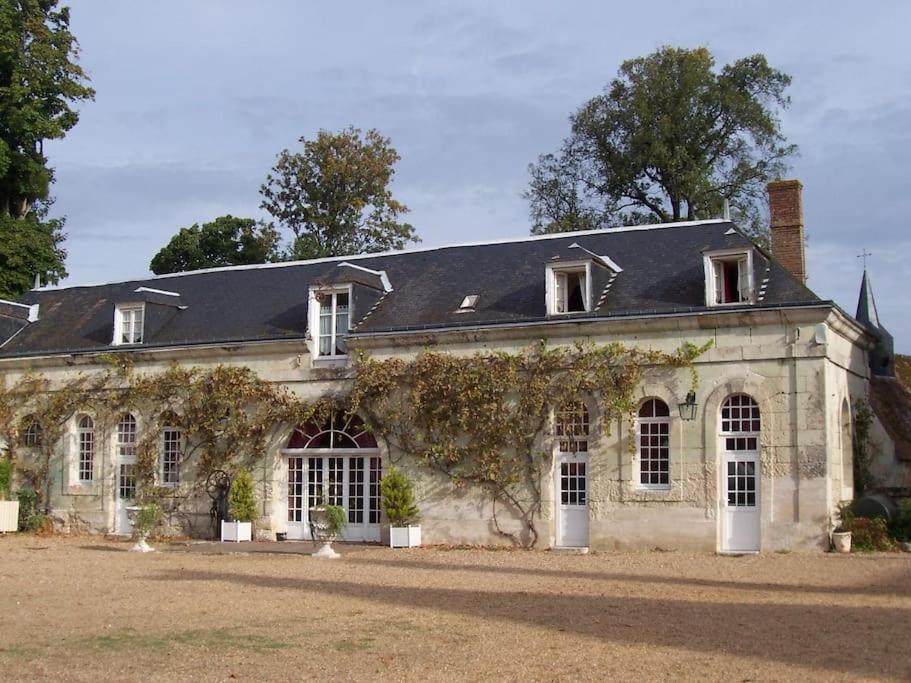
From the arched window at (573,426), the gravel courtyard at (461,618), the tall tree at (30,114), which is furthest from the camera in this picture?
the tall tree at (30,114)

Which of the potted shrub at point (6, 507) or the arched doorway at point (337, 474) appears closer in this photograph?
the arched doorway at point (337, 474)

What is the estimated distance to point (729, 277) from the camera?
63.9 ft

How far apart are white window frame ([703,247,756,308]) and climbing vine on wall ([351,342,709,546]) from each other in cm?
102

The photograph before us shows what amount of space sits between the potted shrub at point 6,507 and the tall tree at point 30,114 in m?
9.70

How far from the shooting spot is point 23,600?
1259cm

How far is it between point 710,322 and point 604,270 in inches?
101

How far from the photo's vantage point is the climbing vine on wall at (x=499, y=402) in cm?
1948

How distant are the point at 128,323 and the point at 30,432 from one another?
3.65 metres

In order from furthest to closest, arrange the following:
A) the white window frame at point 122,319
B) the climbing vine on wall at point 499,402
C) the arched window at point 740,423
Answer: the white window frame at point 122,319
the climbing vine on wall at point 499,402
the arched window at point 740,423

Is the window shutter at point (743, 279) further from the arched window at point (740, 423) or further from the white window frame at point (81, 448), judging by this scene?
the white window frame at point (81, 448)

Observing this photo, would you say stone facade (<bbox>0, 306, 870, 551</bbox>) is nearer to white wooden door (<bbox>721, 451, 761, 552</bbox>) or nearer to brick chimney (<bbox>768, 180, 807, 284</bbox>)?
white wooden door (<bbox>721, 451, 761, 552</bbox>)

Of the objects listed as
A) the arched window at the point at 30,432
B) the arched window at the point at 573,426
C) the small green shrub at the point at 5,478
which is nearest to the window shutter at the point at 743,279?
the arched window at the point at 573,426

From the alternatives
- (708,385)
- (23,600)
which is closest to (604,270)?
(708,385)

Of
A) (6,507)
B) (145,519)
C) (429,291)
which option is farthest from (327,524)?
(6,507)
